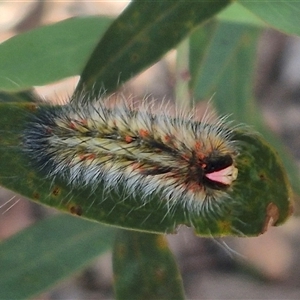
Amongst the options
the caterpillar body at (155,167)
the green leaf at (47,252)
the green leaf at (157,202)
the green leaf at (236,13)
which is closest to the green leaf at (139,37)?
the caterpillar body at (155,167)

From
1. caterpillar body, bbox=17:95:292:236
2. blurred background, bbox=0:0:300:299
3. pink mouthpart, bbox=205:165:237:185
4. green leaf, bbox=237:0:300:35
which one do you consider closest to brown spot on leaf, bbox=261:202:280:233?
caterpillar body, bbox=17:95:292:236

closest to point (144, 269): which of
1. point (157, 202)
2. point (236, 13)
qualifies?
point (157, 202)

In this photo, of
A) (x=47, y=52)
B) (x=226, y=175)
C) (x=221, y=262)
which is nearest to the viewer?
(x=226, y=175)

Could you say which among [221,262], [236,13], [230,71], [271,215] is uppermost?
[236,13]

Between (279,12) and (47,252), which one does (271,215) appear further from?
(47,252)

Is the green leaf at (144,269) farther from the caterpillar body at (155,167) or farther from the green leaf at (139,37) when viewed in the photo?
the green leaf at (139,37)

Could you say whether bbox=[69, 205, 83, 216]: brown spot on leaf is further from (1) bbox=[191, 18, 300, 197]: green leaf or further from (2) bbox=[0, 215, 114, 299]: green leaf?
(1) bbox=[191, 18, 300, 197]: green leaf
